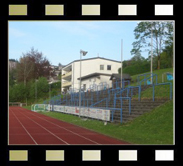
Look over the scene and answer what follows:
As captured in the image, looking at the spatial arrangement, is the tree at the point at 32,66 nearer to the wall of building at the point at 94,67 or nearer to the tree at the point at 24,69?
the tree at the point at 24,69

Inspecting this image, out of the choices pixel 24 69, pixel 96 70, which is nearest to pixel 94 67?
pixel 96 70

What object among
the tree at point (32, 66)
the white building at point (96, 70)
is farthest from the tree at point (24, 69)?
the white building at point (96, 70)

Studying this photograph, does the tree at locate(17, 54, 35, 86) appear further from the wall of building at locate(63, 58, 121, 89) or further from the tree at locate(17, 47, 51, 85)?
the wall of building at locate(63, 58, 121, 89)

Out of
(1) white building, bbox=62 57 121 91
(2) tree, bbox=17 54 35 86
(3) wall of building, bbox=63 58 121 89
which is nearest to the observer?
(1) white building, bbox=62 57 121 91

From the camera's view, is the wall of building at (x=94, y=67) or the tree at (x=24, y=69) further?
the tree at (x=24, y=69)

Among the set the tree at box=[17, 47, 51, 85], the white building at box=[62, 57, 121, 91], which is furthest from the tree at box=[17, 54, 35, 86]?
the white building at box=[62, 57, 121, 91]

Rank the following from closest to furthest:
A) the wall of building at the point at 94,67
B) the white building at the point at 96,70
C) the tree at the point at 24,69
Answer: the white building at the point at 96,70 → the wall of building at the point at 94,67 → the tree at the point at 24,69

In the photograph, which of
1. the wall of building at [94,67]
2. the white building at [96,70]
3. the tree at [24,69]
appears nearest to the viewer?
the white building at [96,70]

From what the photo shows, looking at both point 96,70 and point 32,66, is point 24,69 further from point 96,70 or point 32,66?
point 96,70

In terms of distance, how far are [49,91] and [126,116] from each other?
2764 centimetres

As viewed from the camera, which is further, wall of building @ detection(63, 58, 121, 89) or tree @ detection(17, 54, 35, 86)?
tree @ detection(17, 54, 35, 86)

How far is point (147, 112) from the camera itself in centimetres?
1580

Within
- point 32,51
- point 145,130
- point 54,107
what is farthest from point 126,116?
point 32,51
